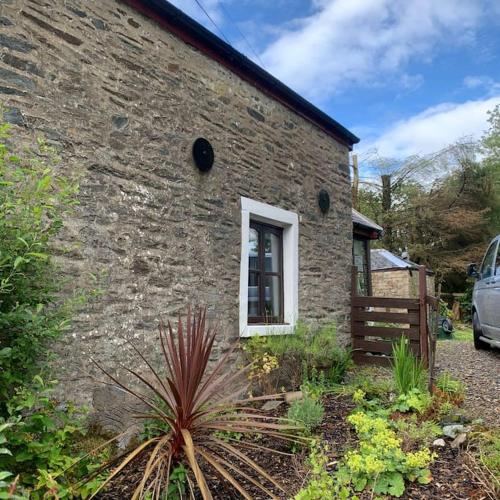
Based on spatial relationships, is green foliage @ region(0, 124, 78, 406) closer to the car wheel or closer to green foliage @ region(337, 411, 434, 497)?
green foliage @ region(337, 411, 434, 497)

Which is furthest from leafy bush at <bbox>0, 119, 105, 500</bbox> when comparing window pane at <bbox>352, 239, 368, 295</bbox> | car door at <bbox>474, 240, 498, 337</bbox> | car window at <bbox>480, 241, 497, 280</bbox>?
window pane at <bbox>352, 239, 368, 295</bbox>

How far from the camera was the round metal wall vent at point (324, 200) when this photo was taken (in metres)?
6.66

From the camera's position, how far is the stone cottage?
11.6ft

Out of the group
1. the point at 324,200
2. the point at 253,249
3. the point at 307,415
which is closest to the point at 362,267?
the point at 324,200

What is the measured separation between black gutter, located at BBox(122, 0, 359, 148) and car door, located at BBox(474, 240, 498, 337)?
3.25m

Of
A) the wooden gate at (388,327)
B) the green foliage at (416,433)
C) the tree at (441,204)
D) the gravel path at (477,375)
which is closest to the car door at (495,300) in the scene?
the gravel path at (477,375)

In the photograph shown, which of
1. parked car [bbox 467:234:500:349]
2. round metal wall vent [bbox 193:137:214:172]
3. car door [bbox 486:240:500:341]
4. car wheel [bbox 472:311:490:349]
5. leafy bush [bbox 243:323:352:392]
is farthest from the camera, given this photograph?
car wheel [bbox 472:311:490:349]

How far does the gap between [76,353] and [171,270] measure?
1.22 meters

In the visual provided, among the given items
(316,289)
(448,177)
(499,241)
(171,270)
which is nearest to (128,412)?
(171,270)

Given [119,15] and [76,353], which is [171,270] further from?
[119,15]

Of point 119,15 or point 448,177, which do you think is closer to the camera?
point 119,15

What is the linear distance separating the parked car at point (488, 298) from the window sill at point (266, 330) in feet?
11.0

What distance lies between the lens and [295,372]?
A: 510cm

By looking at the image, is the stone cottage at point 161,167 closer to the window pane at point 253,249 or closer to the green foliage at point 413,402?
the window pane at point 253,249
